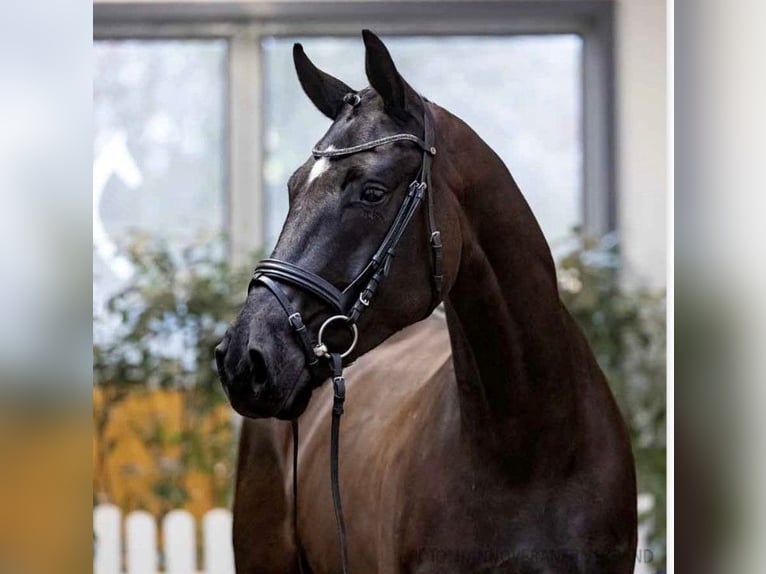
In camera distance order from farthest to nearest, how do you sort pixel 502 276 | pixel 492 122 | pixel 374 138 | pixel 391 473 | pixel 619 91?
1. pixel 492 122
2. pixel 619 91
3. pixel 391 473
4. pixel 502 276
5. pixel 374 138

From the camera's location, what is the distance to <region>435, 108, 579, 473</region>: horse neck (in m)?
1.74

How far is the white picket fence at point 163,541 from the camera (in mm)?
2508

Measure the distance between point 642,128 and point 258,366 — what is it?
1.16 metres

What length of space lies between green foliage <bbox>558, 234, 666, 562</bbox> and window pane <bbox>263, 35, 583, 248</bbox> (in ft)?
0.48

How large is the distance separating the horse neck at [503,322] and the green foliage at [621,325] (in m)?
0.69

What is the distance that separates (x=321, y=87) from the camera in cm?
173

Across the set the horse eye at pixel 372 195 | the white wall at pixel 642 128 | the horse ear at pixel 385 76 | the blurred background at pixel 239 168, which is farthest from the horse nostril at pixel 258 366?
the white wall at pixel 642 128

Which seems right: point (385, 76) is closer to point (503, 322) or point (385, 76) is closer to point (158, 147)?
point (503, 322)

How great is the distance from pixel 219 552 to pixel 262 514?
0.19 meters

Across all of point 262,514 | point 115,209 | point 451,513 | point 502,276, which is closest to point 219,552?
point 262,514

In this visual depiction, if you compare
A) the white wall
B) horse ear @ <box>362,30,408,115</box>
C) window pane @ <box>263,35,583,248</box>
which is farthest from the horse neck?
window pane @ <box>263,35,583,248</box>

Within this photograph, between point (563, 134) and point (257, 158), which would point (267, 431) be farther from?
point (563, 134)

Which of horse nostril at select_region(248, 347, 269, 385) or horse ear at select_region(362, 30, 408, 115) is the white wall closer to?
horse ear at select_region(362, 30, 408, 115)

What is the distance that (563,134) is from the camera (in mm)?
2525
